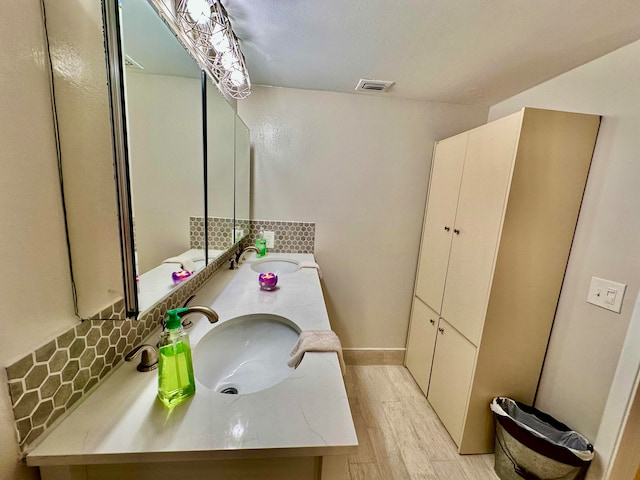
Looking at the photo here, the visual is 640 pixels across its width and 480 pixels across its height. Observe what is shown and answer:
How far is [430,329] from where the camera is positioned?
5.93 feet

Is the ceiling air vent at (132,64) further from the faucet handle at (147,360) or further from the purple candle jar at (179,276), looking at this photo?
the faucet handle at (147,360)

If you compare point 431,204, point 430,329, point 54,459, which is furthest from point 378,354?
point 54,459

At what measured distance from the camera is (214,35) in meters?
1.01

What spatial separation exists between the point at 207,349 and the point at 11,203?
0.66 metres

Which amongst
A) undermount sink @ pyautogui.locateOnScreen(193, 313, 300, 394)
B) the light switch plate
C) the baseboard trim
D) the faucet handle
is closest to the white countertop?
the faucet handle

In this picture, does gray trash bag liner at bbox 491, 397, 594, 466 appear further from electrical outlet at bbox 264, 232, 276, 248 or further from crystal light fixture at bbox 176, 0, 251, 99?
crystal light fixture at bbox 176, 0, 251, 99

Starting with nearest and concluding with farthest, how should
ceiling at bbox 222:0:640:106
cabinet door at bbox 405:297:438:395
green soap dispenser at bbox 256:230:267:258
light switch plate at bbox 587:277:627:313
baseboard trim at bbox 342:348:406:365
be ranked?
1. ceiling at bbox 222:0:640:106
2. light switch plate at bbox 587:277:627:313
3. cabinet door at bbox 405:297:438:395
4. green soap dispenser at bbox 256:230:267:258
5. baseboard trim at bbox 342:348:406:365

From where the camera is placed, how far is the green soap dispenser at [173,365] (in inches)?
22.3

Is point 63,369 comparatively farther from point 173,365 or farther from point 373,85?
point 373,85

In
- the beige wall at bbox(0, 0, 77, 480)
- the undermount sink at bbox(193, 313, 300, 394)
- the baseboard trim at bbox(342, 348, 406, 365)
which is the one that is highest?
the beige wall at bbox(0, 0, 77, 480)

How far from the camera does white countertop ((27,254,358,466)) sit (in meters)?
0.47

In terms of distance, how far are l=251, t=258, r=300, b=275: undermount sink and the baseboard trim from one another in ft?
2.98

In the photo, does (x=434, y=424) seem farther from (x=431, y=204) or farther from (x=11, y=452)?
(x=11, y=452)

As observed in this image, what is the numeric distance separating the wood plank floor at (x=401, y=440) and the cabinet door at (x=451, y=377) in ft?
0.33
